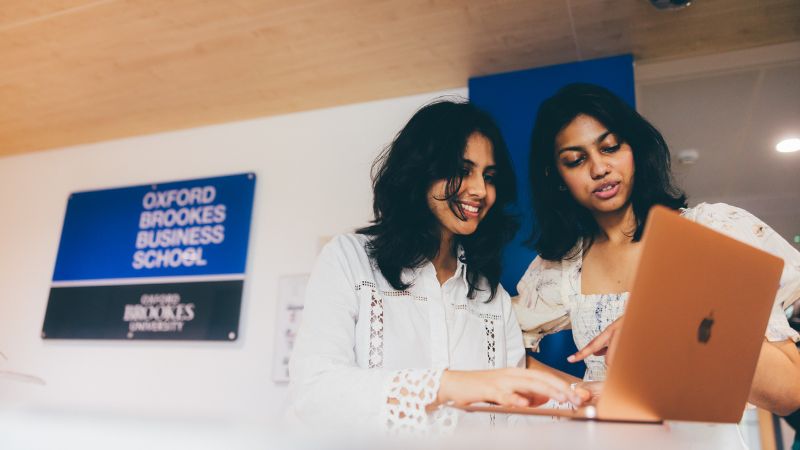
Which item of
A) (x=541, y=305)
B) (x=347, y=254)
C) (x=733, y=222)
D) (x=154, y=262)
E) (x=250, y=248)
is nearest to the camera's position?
(x=733, y=222)

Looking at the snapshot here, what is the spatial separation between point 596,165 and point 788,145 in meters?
2.31

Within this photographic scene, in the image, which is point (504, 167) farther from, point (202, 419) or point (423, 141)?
point (202, 419)

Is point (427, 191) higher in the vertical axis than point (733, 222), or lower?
higher

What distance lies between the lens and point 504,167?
167 centimetres

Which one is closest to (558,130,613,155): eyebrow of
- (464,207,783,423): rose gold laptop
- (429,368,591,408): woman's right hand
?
(464,207,783,423): rose gold laptop

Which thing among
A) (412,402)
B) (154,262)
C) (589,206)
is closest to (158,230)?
(154,262)

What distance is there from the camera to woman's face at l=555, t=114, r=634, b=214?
1554 mm

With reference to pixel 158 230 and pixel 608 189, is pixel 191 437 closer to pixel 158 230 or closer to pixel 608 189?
pixel 608 189

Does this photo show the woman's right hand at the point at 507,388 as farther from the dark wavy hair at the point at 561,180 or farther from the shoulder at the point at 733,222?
the dark wavy hair at the point at 561,180

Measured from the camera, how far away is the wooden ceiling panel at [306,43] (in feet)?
7.29

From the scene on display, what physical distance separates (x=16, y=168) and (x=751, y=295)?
4.20 metres

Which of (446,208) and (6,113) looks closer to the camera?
(446,208)

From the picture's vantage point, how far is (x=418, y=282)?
152cm

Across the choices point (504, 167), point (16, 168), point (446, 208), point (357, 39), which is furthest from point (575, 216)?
point (16, 168)
